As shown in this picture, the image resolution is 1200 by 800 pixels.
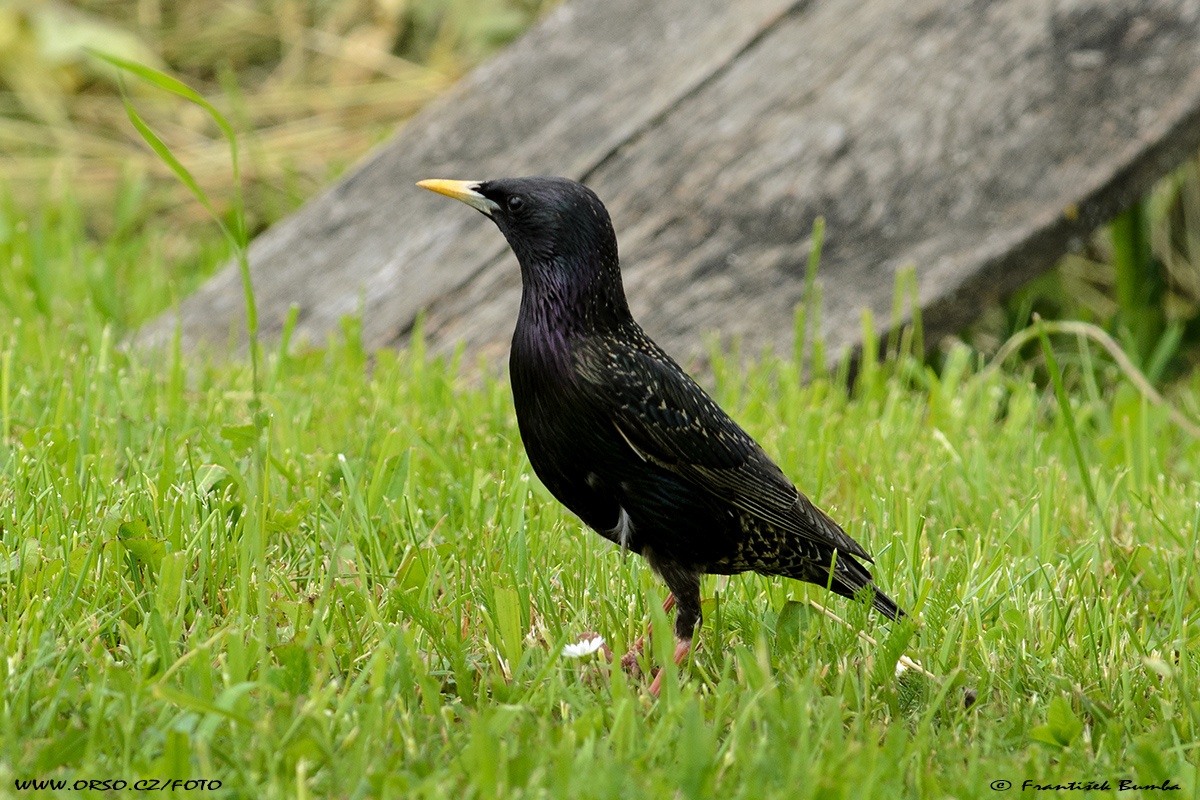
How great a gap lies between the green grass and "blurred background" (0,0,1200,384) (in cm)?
150

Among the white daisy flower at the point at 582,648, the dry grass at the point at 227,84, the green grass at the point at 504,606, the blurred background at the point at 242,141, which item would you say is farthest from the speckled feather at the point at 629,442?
the dry grass at the point at 227,84

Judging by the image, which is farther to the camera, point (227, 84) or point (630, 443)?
point (227, 84)

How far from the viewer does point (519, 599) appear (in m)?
2.82

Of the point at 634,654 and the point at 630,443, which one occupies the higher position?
the point at 630,443

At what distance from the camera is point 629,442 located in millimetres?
2789

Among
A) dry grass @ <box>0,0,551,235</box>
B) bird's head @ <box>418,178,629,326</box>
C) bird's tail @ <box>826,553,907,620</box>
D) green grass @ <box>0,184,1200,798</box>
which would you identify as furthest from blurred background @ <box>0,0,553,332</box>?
bird's tail @ <box>826,553,907,620</box>

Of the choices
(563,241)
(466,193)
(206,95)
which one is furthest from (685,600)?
(206,95)

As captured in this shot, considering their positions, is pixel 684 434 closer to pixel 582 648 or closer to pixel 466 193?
pixel 582 648

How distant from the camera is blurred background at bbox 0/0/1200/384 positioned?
19.2 ft

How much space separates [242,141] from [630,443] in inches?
223

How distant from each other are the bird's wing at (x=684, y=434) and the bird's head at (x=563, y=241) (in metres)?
0.12

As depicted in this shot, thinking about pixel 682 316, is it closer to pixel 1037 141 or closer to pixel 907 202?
pixel 907 202

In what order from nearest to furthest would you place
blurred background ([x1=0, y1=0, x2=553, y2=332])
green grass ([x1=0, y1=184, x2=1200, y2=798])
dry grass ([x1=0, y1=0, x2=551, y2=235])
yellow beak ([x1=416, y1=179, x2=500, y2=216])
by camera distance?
green grass ([x1=0, y1=184, x2=1200, y2=798])
yellow beak ([x1=416, y1=179, x2=500, y2=216])
blurred background ([x1=0, y1=0, x2=553, y2=332])
dry grass ([x1=0, y1=0, x2=551, y2=235])

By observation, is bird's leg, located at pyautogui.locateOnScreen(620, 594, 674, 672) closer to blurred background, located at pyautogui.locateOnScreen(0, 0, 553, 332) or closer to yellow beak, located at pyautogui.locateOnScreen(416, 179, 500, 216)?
yellow beak, located at pyautogui.locateOnScreen(416, 179, 500, 216)
